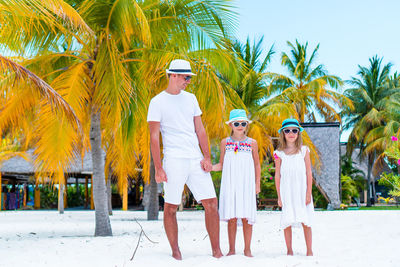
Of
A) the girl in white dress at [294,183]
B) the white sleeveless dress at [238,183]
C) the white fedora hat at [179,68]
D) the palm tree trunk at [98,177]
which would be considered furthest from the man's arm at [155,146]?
the palm tree trunk at [98,177]

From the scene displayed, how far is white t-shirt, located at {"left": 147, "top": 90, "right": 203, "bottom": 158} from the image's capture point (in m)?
4.07

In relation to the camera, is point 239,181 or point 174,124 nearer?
point 174,124

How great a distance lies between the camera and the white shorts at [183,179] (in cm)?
400

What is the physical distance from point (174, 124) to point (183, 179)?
50 cm

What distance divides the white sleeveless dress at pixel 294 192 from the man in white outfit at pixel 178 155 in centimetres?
74

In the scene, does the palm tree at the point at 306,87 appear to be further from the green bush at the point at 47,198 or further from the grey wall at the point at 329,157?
the green bush at the point at 47,198

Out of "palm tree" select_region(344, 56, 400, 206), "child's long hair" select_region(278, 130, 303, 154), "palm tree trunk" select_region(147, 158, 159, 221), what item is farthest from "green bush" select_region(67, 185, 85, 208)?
"child's long hair" select_region(278, 130, 303, 154)

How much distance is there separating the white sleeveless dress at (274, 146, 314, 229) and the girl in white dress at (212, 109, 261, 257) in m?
0.29

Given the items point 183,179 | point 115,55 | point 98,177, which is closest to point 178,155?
point 183,179

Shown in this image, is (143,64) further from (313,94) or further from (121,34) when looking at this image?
(313,94)

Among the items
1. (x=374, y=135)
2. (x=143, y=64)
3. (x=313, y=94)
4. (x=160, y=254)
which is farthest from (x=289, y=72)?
(x=160, y=254)

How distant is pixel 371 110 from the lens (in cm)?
2788

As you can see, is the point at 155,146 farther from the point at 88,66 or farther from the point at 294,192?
the point at 88,66

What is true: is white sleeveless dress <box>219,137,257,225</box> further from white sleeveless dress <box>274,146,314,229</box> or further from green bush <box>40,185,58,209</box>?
green bush <box>40,185,58,209</box>
